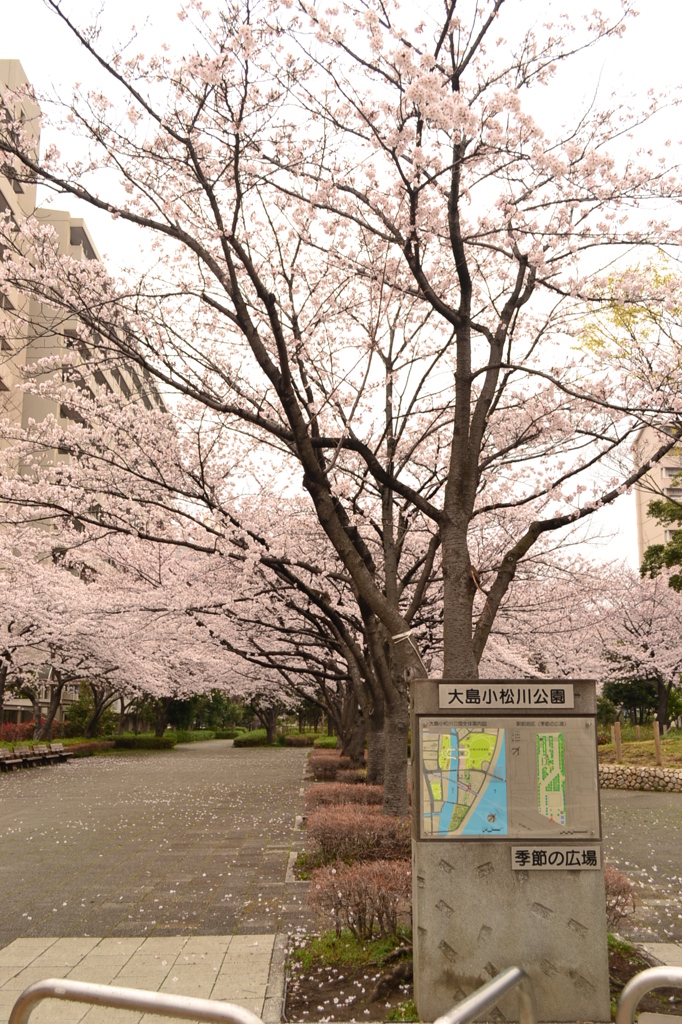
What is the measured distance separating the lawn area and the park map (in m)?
16.5

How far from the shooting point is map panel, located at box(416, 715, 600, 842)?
16.4 feet

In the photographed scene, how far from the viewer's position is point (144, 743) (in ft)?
131

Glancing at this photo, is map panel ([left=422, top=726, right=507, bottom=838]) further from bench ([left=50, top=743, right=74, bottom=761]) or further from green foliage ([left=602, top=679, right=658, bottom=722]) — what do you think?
green foliage ([left=602, top=679, right=658, bottom=722])

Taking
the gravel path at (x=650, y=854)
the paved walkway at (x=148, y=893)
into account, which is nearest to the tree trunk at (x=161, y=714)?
the paved walkway at (x=148, y=893)

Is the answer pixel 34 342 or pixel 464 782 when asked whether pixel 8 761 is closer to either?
pixel 34 342

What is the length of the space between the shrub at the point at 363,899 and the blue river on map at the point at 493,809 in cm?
122

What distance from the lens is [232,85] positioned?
20.8ft

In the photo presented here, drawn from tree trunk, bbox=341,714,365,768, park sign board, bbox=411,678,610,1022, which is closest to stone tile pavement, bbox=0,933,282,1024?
park sign board, bbox=411,678,610,1022

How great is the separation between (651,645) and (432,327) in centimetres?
2213

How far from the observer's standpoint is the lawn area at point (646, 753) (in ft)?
67.2

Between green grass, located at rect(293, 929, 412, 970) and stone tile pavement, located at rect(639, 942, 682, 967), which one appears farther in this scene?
stone tile pavement, located at rect(639, 942, 682, 967)

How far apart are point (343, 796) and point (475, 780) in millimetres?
6256

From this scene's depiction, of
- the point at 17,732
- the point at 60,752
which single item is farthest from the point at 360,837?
the point at 17,732

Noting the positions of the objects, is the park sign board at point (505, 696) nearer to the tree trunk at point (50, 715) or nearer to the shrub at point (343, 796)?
the shrub at point (343, 796)
